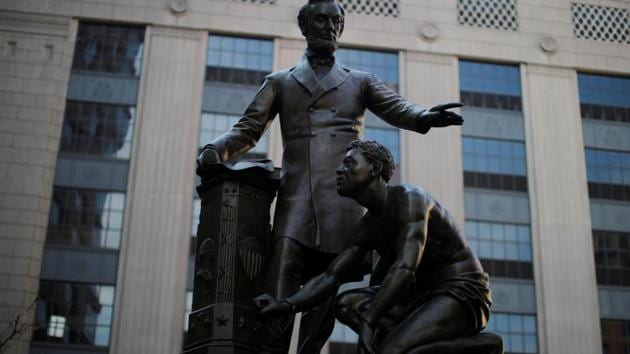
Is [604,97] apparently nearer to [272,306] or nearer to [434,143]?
[434,143]

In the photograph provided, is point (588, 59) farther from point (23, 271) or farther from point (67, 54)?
point (23, 271)

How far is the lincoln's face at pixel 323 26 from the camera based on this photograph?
7.38m

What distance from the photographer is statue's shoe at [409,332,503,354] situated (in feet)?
19.1

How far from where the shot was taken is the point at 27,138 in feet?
110

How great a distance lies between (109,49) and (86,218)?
7633mm

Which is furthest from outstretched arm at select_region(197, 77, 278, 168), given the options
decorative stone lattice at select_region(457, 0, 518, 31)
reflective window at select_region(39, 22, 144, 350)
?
decorative stone lattice at select_region(457, 0, 518, 31)

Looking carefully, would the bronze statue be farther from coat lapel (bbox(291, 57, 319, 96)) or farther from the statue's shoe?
coat lapel (bbox(291, 57, 319, 96))

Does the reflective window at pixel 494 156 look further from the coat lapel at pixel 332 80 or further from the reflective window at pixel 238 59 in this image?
the coat lapel at pixel 332 80

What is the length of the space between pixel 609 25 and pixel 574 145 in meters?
7.02

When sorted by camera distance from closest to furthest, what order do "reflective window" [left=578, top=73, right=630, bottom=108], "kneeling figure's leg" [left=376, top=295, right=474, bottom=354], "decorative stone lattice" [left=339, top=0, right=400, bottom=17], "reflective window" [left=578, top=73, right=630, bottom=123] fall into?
1. "kneeling figure's leg" [left=376, top=295, right=474, bottom=354]
2. "decorative stone lattice" [left=339, top=0, right=400, bottom=17]
3. "reflective window" [left=578, top=73, right=630, bottom=123]
4. "reflective window" [left=578, top=73, right=630, bottom=108]

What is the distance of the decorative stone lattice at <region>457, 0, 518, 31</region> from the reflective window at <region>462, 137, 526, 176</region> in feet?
19.0

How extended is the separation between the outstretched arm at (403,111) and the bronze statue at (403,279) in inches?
26.3

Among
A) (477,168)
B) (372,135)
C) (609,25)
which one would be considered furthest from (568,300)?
(609,25)

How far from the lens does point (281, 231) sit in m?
6.85
